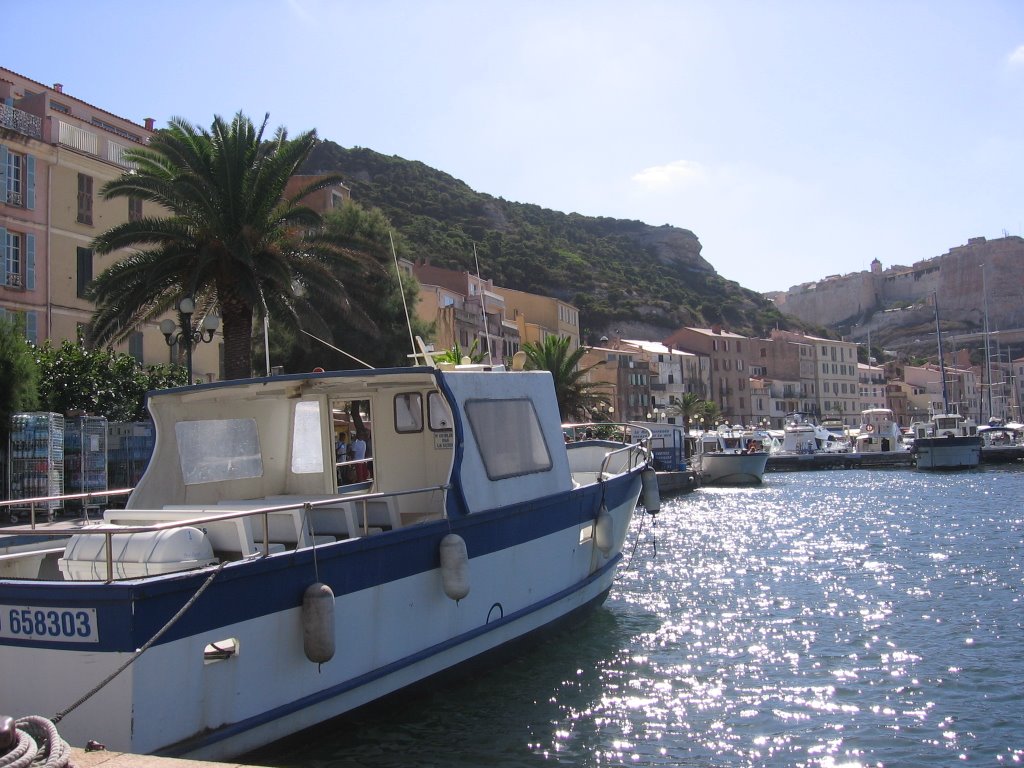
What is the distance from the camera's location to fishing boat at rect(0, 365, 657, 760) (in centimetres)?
665

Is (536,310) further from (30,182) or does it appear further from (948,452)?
(30,182)

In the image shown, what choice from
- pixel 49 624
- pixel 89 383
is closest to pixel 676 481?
pixel 89 383

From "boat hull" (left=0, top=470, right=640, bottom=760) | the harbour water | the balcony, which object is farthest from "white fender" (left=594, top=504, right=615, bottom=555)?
the balcony

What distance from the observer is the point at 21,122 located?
29.6 m

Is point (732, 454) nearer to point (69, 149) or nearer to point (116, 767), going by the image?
point (69, 149)

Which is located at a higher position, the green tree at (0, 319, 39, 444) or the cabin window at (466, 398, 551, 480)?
the green tree at (0, 319, 39, 444)

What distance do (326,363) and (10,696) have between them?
89.8 feet

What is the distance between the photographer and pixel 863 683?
1087cm

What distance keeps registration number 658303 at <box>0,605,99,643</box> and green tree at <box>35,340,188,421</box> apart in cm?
1823

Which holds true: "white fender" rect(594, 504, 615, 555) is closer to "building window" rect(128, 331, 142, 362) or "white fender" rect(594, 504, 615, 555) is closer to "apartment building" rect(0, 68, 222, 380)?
"apartment building" rect(0, 68, 222, 380)

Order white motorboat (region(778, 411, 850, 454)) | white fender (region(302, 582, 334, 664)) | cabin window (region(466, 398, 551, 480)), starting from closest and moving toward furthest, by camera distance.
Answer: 1. white fender (region(302, 582, 334, 664))
2. cabin window (region(466, 398, 551, 480))
3. white motorboat (region(778, 411, 850, 454))

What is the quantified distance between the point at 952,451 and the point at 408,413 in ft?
193

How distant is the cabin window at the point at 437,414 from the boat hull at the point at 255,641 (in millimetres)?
1465

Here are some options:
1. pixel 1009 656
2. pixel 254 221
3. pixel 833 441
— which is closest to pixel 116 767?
pixel 1009 656
